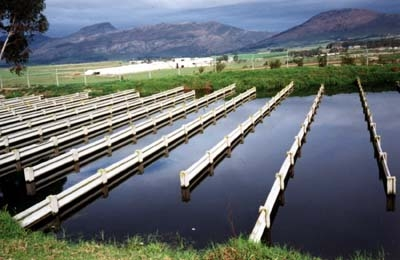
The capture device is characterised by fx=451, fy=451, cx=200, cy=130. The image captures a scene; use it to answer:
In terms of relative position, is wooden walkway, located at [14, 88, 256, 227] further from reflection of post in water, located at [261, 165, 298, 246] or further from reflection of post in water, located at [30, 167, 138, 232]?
reflection of post in water, located at [261, 165, 298, 246]

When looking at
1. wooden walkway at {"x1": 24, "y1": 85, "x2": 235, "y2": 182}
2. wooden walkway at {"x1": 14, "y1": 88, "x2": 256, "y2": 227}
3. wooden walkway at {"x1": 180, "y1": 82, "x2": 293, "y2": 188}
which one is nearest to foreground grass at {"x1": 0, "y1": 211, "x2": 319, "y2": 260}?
wooden walkway at {"x1": 14, "y1": 88, "x2": 256, "y2": 227}

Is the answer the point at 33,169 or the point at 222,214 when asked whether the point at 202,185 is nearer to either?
the point at 222,214

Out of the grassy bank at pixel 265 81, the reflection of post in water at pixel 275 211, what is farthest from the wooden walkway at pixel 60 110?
the reflection of post in water at pixel 275 211

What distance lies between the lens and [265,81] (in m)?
49.9

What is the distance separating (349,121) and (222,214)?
16575mm

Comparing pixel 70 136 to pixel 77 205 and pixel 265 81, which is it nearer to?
pixel 77 205

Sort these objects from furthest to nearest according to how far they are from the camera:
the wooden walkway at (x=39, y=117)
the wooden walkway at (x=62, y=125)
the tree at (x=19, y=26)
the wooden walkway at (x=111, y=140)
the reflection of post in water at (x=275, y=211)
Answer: the tree at (x=19, y=26) → the wooden walkway at (x=39, y=117) → the wooden walkway at (x=62, y=125) → the wooden walkway at (x=111, y=140) → the reflection of post in water at (x=275, y=211)

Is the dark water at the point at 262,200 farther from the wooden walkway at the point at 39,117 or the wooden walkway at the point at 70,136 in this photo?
the wooden walkway at the point at 39,117

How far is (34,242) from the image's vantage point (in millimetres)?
10852

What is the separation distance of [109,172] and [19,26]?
1267 inches

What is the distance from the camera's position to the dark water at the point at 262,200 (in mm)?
12225

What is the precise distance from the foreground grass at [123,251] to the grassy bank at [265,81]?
3683 cm

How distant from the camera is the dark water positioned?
12.2 m

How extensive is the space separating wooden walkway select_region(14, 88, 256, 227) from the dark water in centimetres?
54
